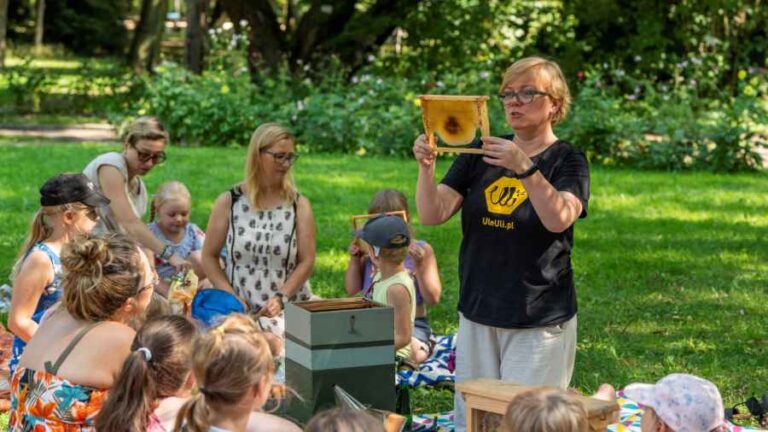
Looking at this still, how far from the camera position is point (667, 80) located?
17.2 m

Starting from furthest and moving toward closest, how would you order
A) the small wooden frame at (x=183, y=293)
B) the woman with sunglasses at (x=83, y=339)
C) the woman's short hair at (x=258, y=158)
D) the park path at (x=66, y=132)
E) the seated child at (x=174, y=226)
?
the park path at (x=66, y=132) → the seated child at (x=174, y=226) → the woman's short hair at (x=258, y=158) → the small wooden frame at (x=183, y=293) → the woman with sunglasses at (x=83, y=339)

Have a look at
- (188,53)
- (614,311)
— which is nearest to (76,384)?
(614,311)

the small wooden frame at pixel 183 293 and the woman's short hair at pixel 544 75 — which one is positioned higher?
the woman's short hair at pixel 544 75

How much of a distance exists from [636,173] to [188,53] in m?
7.77

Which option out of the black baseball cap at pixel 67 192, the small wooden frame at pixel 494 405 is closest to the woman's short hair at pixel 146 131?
the black baseball cap at pixel 67 192

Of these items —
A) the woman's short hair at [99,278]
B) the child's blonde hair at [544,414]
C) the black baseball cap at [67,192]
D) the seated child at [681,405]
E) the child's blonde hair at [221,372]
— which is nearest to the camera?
the child's blonde hair at [544,414]

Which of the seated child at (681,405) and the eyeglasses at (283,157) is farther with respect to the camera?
the eyeglasses at (283,157)

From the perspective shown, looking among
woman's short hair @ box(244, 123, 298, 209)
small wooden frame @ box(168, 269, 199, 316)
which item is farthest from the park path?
small wooden frame @ box(168, 269, 199, 316)

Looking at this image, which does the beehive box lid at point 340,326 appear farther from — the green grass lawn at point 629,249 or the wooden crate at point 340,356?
the green grass lawn at point 629,249

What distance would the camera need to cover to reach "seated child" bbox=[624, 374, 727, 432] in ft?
11.2

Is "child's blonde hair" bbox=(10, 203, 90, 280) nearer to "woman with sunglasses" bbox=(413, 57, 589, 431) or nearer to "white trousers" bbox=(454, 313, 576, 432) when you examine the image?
"woman with sunglasses" bbox=(413, 57, 589, 431)

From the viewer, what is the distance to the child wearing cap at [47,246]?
4.89m

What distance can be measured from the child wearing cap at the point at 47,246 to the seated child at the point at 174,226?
1217mm

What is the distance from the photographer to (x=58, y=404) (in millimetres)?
3740
